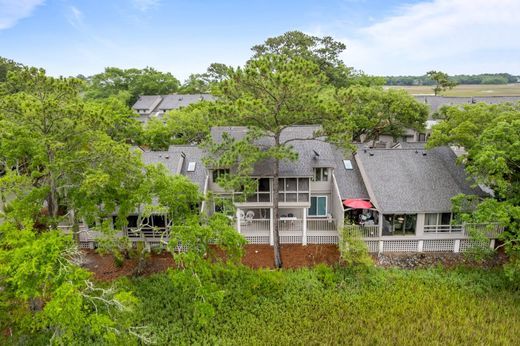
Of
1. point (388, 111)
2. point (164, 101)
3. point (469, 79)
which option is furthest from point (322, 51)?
point (469, 79)

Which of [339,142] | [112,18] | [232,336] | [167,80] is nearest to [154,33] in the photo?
Result: [112,18]

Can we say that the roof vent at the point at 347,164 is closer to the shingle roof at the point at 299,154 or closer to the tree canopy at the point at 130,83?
the shingle roof at the point at 299,154

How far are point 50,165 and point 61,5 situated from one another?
11.2 meters

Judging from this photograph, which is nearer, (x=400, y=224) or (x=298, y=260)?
(x=298, y=260)

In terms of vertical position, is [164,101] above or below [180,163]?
above

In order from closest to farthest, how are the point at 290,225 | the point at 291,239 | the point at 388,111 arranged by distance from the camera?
the point at 291,239, the point at 290,225, the point at 388,111

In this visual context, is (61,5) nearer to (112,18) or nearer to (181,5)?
(112,18)

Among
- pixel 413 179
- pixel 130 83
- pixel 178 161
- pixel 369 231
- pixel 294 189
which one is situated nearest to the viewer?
pixel 369 231

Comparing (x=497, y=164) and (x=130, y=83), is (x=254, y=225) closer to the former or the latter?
(x=497, y=164)

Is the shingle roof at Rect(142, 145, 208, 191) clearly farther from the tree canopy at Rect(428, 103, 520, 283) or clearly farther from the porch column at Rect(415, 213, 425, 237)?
the tree canopy at Rect(428, 103, 520, 283)

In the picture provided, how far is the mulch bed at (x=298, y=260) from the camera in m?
19.9

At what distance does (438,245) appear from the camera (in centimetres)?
2145

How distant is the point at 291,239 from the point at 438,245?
366 inches

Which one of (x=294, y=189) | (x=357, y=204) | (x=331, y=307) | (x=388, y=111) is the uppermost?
(x=388, y=111)
